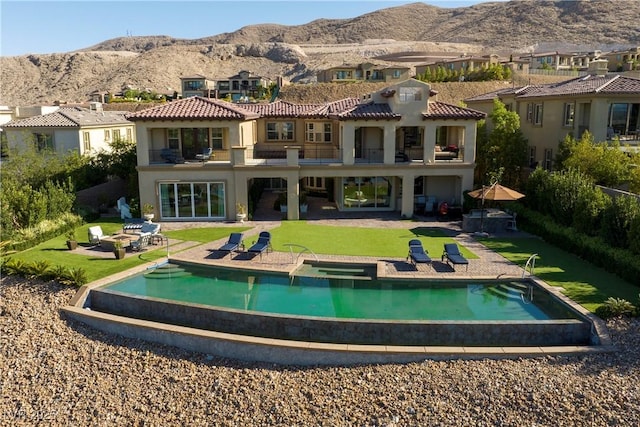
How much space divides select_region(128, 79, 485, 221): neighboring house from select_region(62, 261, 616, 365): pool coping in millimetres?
13626

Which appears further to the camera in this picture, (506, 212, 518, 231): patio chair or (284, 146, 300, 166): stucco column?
(284, 146, 300, 166): stucco column

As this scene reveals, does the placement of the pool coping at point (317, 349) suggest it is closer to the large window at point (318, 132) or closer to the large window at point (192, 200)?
the large window at point (192, 200)

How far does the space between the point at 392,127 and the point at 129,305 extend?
1784 cm

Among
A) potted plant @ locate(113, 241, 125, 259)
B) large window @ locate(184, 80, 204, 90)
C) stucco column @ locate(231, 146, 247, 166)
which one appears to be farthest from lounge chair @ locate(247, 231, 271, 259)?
large window @ locate(184, 80, 204, 90)

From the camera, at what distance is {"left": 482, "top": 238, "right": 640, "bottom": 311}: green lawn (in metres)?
17.6

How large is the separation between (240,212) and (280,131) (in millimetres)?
9032

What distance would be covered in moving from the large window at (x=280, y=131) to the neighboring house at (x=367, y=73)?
41.4 metres

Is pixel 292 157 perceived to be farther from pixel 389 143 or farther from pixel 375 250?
pixel 375 250

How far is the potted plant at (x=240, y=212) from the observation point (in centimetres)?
2933

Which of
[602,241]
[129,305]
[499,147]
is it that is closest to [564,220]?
[602,241]

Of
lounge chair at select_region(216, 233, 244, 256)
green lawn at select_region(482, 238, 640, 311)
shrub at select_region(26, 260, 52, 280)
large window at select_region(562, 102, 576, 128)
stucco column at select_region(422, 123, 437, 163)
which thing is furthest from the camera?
large window at select_region(562, 102, 576, 128)

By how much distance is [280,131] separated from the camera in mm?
36438

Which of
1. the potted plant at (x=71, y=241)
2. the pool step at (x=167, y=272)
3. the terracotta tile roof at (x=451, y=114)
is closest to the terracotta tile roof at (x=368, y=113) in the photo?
the terracotta tile roof at (x=451, y=114)

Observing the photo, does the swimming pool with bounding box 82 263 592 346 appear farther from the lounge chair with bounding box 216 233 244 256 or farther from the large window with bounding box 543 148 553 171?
the large window with bounding box 543 148 553 171
